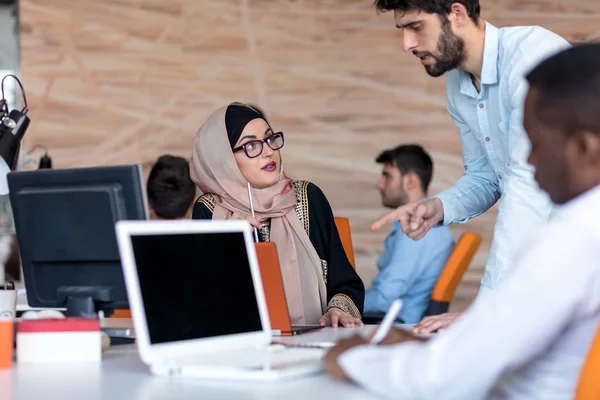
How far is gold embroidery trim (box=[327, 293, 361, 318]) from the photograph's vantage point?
2.74m

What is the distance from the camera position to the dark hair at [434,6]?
8.17 ft

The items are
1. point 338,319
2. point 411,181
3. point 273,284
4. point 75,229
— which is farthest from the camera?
point 411,181

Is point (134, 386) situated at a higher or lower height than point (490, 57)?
lower

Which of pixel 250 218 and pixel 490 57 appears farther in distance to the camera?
pixel 250 218

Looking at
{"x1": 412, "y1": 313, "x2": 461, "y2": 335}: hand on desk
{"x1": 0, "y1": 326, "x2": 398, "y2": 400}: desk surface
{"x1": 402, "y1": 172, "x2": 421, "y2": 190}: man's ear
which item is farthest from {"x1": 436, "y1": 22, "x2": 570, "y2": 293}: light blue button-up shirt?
{"x1": 402, "y1": 172, "x2": 421, "y2": 190}: man's ear

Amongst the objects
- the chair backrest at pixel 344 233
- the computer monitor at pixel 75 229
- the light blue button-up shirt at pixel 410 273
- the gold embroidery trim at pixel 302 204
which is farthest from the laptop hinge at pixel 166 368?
the light blue button-up shirt at pixel 410 273

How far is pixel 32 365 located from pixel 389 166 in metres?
3.37

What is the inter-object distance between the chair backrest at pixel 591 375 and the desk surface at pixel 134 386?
329 millimetres

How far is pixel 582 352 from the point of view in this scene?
1191mm

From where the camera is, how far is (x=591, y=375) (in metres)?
1.13

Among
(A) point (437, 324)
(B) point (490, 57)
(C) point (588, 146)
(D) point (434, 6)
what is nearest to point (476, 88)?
(B) point (490, 57)

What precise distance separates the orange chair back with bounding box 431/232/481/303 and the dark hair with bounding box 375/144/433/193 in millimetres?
861

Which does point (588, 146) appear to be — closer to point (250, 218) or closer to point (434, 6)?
point (434, 6)

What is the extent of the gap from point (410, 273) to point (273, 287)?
2104 millimetres
